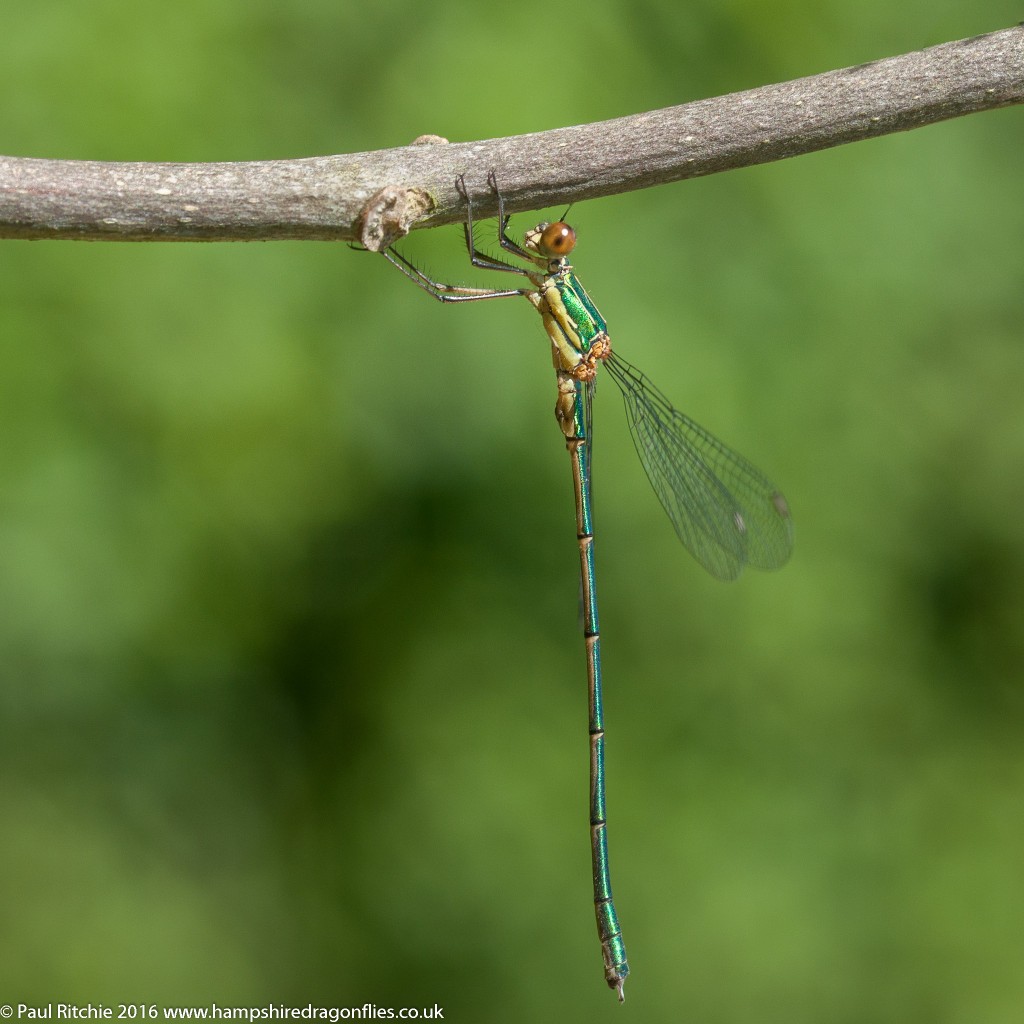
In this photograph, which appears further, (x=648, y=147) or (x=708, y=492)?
(x=708, y=492)

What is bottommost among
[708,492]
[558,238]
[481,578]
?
[481,578]

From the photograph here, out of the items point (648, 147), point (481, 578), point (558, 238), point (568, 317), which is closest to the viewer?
point (648, 147)

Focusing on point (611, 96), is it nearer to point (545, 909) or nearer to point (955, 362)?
point (955, 362)

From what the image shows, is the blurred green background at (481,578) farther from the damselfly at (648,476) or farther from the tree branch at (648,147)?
the tree branch at (648,147)

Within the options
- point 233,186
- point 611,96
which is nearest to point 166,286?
point 611,96

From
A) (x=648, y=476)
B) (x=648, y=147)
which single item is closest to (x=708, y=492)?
(x=648, y=476)

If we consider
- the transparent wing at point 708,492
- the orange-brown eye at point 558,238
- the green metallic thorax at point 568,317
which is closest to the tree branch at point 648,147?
the orange-brown eye at point 558,238

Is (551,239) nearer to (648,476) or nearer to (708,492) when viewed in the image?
(648,476)
